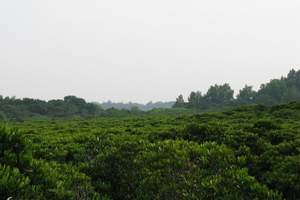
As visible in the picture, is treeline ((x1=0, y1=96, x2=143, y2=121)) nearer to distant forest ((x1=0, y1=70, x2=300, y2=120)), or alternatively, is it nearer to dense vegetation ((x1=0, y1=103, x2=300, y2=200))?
distant forest ((x1=0, y1=70, x2=300, y2=120))

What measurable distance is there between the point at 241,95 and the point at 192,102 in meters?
18.6

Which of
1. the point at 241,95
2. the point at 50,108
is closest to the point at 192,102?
the point at 241,95

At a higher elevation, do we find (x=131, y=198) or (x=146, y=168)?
(x=146, y=168)

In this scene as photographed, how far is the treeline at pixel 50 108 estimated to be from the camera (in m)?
105

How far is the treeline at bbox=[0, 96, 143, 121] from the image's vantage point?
4139 inches

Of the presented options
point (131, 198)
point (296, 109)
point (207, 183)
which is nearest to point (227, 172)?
point (207, 183)

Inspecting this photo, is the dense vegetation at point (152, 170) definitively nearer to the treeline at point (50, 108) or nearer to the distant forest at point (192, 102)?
the distant forest at point (192, 102)

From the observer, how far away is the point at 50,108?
376 feet

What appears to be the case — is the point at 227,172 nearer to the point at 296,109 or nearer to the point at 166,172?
the point at 166,172

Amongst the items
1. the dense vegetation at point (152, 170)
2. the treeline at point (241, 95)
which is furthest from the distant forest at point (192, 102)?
the dense vegetation at point (152, 170)

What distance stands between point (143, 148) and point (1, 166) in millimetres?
4898

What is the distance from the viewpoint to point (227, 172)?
8.29 m

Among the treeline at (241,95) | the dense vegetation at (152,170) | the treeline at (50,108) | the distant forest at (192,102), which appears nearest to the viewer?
the dense vegetation at (152,170)

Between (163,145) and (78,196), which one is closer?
(78,196)
